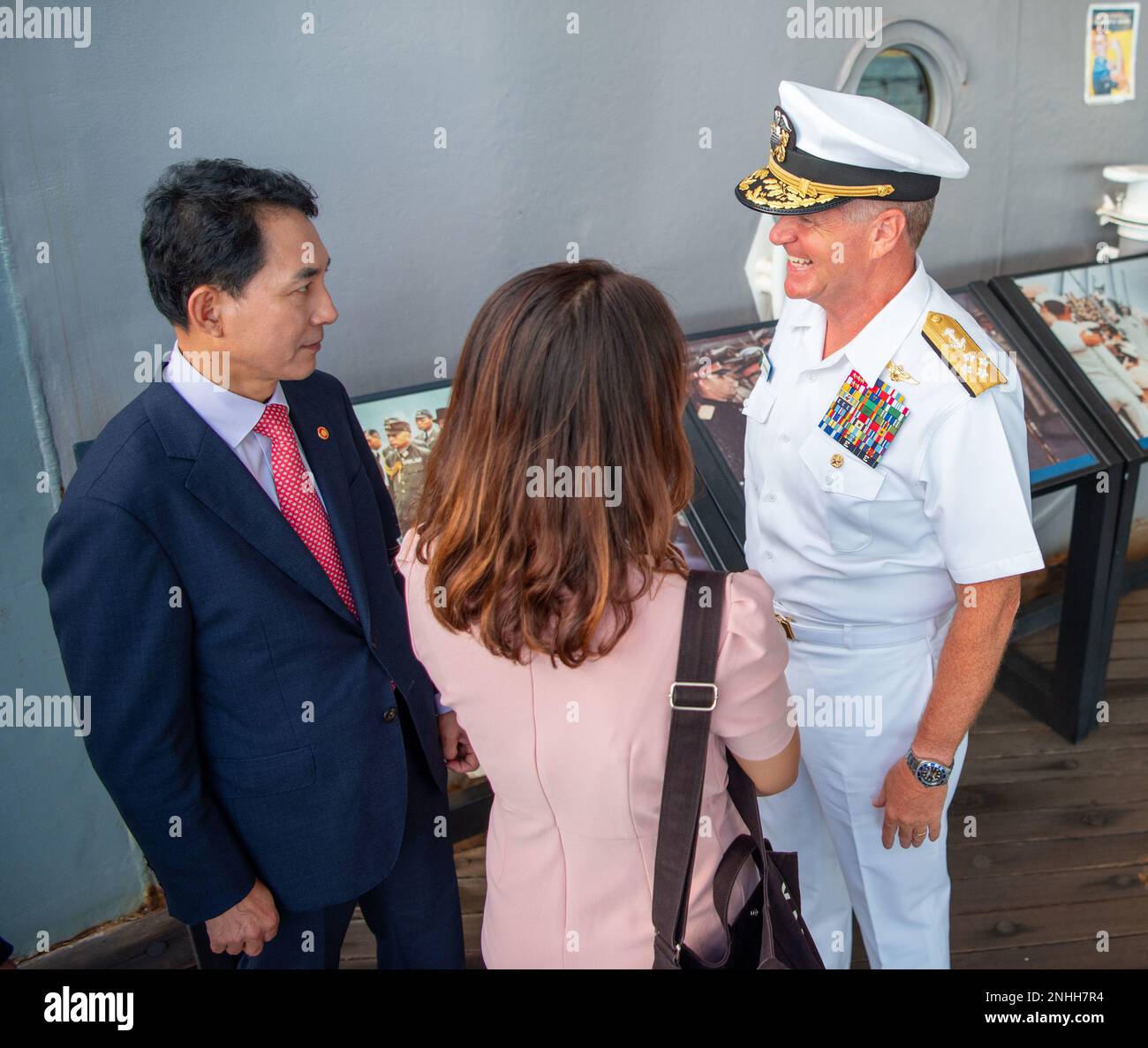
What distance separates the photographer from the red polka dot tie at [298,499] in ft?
5.70

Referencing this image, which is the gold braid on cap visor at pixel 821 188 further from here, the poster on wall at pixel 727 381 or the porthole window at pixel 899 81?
the porthole window at pixel 899 81

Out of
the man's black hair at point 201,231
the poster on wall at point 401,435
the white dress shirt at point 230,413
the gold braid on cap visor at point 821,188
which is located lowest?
the poster on wall at point 401,435

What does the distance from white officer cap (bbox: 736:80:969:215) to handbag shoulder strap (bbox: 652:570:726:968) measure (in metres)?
0.95

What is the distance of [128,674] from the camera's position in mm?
1537

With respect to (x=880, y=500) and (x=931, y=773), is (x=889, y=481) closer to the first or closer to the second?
(x=880, y=500)

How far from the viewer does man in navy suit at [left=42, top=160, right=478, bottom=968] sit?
60.2 inches

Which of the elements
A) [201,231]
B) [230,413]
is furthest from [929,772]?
[201,231]

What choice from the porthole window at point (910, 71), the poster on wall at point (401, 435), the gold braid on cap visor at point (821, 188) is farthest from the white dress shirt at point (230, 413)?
the porthole window at point (910, 71)

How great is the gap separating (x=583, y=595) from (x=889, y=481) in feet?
2.95

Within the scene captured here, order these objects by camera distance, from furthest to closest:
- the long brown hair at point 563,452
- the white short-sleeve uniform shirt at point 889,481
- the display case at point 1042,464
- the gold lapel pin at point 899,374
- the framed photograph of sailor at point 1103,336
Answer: the framed photograph of sailor at point 1103,336 → the display case at point 1042,464 → the gold lapel pin at point 899,374 → the white short-sleeve uniform shirt at point 889,481 → the long brown hair at point 563,452

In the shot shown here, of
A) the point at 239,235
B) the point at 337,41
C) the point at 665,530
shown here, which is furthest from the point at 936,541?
the point at 337,41

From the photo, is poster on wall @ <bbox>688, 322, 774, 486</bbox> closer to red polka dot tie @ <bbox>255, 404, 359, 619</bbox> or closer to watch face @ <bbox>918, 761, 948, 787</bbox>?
watch face @ <bbox>918, 761, 948, 787</bbox>

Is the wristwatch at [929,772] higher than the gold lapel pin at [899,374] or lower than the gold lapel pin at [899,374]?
lower
